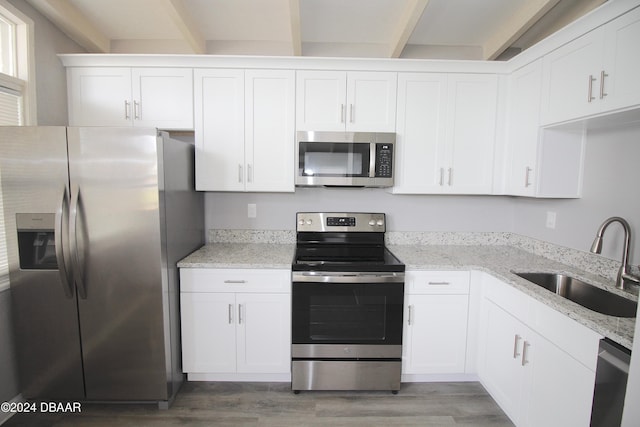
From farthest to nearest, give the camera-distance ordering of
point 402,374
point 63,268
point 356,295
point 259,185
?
point 259,185
point 402,374
point 356,295
point 63,268

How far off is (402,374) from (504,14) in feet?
9.04

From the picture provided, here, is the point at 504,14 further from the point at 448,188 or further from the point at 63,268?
the point at 63,268

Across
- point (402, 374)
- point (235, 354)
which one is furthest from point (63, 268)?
point (402, 374)

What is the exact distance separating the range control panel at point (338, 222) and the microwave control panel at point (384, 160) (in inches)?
17.5

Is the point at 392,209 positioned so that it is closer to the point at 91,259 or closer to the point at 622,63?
the point at 622,63

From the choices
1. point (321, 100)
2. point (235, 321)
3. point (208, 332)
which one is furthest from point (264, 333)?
point (321, 100)

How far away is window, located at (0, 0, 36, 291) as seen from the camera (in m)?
1.81

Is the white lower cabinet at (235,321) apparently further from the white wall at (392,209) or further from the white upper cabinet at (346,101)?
the white upper cabinet at (346,101)

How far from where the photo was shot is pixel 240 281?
80.0 inches

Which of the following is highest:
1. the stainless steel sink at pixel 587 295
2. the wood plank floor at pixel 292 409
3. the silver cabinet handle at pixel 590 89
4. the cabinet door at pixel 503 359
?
the silver cabinet handle at pixel 590 89

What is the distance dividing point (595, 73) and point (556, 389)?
1636 mm

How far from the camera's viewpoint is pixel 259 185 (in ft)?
7.59

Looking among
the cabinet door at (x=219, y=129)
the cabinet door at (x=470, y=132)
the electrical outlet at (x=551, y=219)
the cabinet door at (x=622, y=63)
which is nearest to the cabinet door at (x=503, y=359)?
the electrical outlet at (x=551, y=219)

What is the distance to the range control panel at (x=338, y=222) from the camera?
99.4 inches
